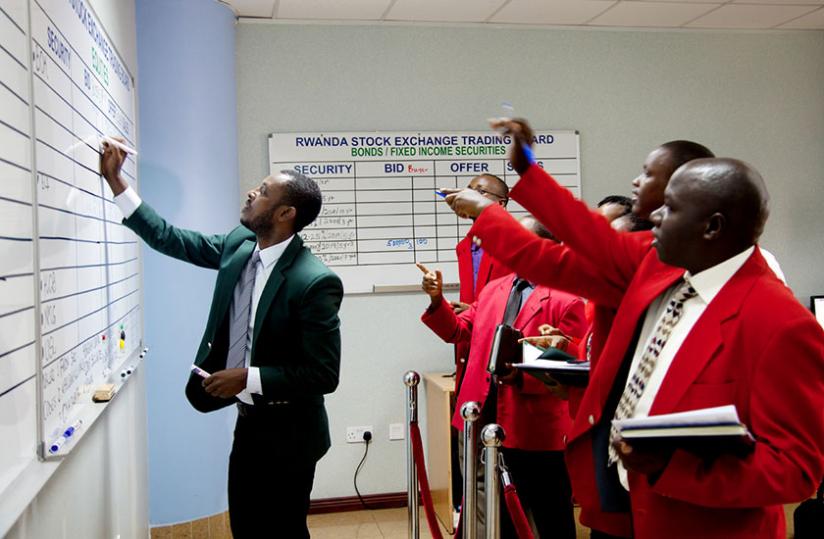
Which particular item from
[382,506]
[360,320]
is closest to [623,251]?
[360,320]

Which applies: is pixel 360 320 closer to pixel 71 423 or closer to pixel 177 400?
pixel 177 400

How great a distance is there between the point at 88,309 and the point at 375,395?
241 cm

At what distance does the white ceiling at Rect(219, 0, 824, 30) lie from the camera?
3949mm

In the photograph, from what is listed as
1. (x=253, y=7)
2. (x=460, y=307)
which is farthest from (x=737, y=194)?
(x=253, y=7)

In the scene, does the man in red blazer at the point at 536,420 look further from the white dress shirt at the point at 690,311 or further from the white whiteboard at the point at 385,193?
the white whiteboard at the point at 385,193

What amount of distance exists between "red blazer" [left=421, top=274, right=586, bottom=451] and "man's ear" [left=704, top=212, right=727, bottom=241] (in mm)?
1183

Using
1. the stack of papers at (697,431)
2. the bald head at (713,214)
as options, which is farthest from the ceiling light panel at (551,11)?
the stack of papers at (697,431)

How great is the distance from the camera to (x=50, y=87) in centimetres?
171

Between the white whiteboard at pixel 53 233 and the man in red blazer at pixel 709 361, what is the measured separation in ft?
3.05

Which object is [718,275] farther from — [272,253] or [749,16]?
[749,16]

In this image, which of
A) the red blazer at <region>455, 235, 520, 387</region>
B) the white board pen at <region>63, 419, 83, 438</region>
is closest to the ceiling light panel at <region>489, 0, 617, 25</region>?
the red blazer at <region>455, 235, 520, 387</region>

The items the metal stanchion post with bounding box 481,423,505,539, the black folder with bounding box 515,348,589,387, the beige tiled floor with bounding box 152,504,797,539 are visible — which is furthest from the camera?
the beige tiled floor with bounding box 152,504,797,539

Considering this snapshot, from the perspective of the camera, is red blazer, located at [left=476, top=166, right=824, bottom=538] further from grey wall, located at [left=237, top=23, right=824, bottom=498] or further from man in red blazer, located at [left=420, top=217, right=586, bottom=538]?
grey wall, located at [left=237, top=23, right=824, bottom=498]

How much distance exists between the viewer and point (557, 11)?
4148mm
